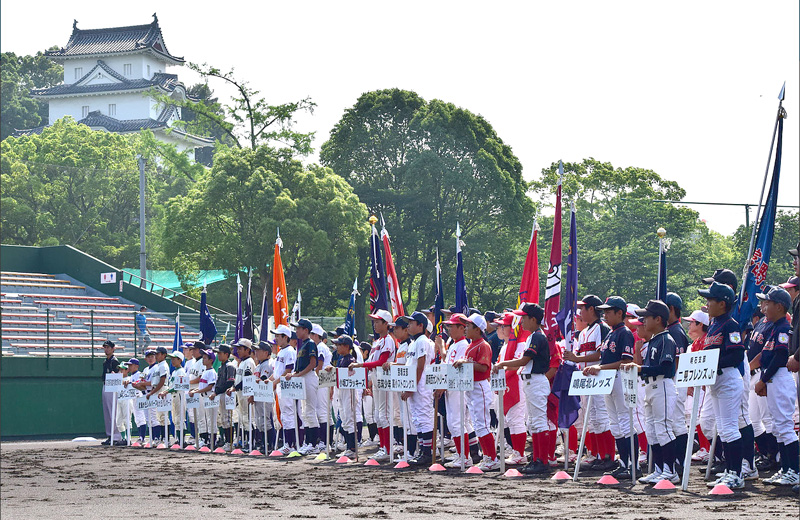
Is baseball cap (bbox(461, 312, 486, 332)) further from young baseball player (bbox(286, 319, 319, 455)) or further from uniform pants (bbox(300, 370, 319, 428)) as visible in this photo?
uniform pants (bbox(300, 370, 319, 428))

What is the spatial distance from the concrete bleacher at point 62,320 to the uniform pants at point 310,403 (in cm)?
1350

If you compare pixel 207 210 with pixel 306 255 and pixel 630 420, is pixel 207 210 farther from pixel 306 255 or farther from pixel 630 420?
pixel 630 420

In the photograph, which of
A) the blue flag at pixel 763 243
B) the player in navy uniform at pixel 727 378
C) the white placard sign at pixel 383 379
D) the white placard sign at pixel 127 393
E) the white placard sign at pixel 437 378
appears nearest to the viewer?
the player in navy uniform at pixel 727 378

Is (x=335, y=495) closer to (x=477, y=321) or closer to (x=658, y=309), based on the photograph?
(x=477, y=321)

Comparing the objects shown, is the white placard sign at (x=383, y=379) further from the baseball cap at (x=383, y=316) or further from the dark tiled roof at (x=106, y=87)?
the dark tiled roof at (x=106, y=87)

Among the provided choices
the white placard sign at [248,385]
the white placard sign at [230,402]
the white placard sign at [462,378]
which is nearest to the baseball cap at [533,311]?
the white placard sign at [462,378]

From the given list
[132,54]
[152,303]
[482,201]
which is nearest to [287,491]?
[152,303]

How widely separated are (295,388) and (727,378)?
25.9 ft

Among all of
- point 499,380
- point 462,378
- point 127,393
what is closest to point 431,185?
point 127,393

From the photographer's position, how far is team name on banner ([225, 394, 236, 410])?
18.4 m

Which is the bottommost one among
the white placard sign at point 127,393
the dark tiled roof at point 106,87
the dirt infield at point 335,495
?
the dirt infield at point 335,495

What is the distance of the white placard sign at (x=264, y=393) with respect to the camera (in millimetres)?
16594

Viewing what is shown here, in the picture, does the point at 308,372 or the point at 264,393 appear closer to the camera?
the point at 308,372

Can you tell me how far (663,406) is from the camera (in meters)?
10.2
